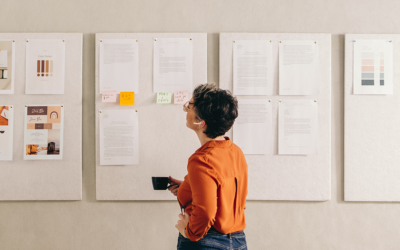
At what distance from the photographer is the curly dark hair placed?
830 millimetres

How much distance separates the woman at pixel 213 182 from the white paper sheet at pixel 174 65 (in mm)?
510

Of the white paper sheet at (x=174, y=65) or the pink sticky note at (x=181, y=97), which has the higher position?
the white paper sheet at (x=174, y=65)

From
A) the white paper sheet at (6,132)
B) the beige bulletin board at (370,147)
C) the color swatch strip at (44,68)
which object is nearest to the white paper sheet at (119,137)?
the color swatch strip at (44,68)

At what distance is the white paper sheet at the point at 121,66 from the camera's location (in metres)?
1.40

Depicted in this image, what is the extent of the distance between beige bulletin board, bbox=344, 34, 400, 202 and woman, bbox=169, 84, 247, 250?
0.89 metres

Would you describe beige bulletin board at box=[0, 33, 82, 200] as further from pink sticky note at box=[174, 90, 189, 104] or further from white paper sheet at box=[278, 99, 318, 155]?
white paper sheet at box=[278, 99, 318, 155]

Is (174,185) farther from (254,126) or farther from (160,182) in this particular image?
(254,126)

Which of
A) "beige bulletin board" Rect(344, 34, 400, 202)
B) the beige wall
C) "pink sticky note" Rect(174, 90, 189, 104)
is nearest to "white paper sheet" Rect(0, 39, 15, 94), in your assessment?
the beige wall

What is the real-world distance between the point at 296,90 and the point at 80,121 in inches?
52.8

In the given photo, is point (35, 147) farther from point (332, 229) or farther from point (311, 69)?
point (332, 229)

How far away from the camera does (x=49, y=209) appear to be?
4.66 feet

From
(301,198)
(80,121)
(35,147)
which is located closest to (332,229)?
(301,198)

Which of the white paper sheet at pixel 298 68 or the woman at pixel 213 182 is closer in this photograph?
the woman at pixel 213 182

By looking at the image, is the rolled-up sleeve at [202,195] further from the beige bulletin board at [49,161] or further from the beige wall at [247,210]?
the beige bulletin board at [49,161]
